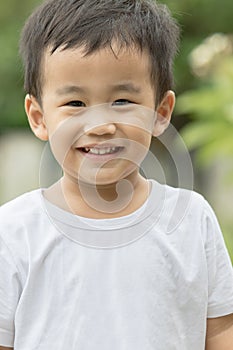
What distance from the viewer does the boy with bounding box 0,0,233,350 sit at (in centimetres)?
217

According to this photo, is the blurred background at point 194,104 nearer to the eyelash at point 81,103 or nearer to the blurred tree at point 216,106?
the blurred tree at point 216,106

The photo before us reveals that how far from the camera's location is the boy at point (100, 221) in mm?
2170

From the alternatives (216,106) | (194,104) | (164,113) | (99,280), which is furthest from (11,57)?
(99,280)

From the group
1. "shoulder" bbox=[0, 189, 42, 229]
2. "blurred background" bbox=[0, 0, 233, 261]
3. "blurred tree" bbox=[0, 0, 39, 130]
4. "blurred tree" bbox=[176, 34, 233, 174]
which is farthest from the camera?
"blurred tree" bbox=[0, 0, 39, 130]

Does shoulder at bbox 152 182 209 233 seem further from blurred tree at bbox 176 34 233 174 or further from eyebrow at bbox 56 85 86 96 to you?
blurred tree at bbox 176 34 233 174

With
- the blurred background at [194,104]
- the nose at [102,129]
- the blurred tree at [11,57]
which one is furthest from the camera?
the blurred tree at [11,57]

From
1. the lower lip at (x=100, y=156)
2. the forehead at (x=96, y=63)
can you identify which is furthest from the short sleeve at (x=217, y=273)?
the forehead at (x=96, y=63)

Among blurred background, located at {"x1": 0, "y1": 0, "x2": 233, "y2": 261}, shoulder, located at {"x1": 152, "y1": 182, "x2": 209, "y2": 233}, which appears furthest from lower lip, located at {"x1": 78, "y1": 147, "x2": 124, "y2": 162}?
blurred background, located at {"x1": 0, "y1": 0, "x2": 233, "y2": 261}

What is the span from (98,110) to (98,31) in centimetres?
18

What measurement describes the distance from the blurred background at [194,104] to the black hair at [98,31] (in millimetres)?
887

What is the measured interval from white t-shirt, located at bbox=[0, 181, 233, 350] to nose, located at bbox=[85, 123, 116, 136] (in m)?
0.23

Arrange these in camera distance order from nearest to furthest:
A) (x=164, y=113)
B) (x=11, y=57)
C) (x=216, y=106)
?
(x=164, y=113) < (x=216, y=106) < (x=11, y=57)

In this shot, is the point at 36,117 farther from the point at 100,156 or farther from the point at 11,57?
the point at 11,57

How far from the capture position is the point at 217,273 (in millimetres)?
2342
